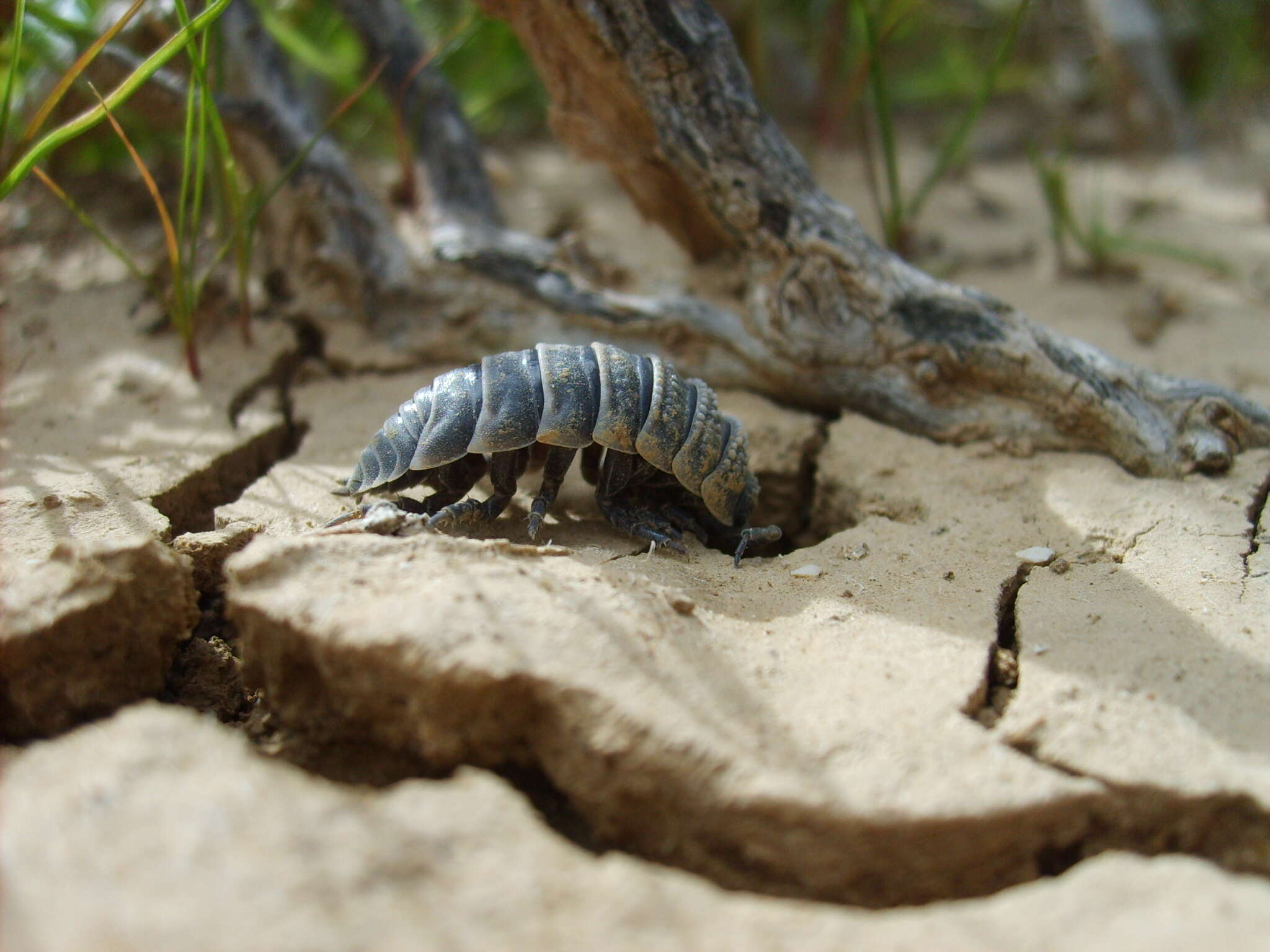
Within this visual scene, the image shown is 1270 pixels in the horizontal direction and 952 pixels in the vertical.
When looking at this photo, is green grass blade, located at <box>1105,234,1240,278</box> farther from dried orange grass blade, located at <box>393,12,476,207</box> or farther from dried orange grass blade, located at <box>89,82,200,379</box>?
dried orange grass blade, located at <box>89,82,200,379</box>

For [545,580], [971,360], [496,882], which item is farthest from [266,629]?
[971,360]

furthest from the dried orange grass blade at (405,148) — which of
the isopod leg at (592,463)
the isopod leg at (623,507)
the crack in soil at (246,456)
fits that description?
the isopod leg at (623,507)

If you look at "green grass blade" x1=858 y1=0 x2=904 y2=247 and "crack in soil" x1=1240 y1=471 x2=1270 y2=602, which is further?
"green grass blade" x1=858 y1=0 x2=904 y2=247

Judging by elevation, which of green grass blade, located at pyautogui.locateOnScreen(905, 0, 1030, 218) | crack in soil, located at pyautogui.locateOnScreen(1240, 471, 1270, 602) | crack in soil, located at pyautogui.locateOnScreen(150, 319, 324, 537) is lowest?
crack in soil, located at pyautogui.locateOnScreen(150, 319, 324, 537)

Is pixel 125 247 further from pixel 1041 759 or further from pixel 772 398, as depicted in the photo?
pixel 1041 759

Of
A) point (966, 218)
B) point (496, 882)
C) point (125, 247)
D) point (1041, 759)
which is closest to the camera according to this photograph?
point (496, 882)

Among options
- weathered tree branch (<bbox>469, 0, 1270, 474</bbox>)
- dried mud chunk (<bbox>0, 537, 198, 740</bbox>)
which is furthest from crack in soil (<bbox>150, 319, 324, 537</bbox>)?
weathered tree branch (<bbox>469, 0, 1270, 474</bbox>)

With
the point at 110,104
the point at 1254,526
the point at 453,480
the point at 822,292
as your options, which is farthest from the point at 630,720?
the point at 110,104
